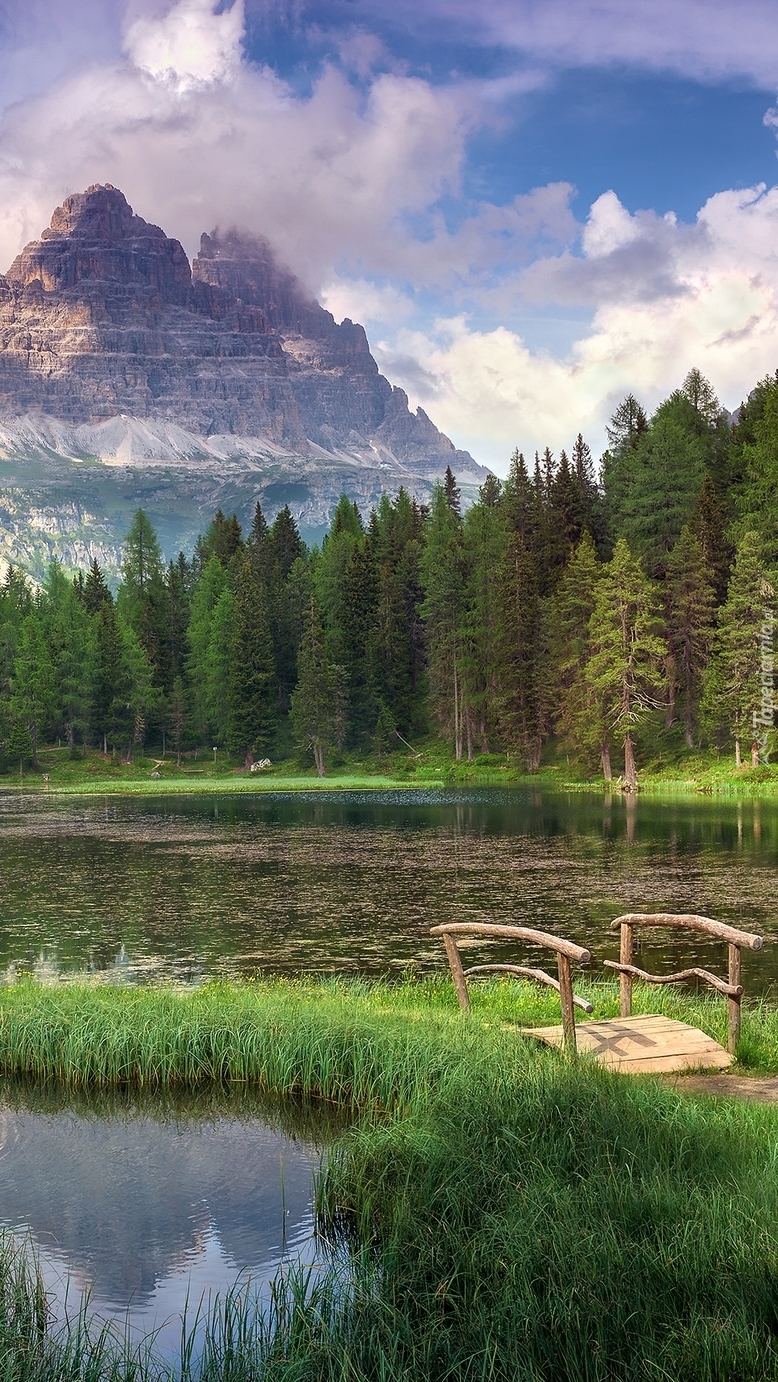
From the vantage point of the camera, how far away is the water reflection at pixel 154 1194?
7637 mm

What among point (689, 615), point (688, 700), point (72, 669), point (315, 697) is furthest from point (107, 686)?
point (689, 615)

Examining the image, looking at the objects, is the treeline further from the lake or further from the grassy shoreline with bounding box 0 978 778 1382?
the grassy shoreline with bounding box 0 978 778 1382

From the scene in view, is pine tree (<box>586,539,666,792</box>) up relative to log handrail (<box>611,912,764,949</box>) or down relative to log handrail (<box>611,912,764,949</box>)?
up

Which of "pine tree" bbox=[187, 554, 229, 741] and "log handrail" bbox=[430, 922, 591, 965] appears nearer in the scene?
"log handrail" bbox=[430, 922, 591, 965]

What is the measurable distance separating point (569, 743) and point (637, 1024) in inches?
2627

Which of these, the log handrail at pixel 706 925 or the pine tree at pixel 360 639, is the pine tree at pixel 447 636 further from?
the log handrail at pixel 706 925

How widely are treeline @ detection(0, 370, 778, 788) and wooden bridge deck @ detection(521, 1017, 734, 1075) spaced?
182 ft

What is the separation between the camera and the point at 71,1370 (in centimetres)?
569

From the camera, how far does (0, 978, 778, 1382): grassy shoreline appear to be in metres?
5.60

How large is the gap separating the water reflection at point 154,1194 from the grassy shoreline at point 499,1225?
1.63ft

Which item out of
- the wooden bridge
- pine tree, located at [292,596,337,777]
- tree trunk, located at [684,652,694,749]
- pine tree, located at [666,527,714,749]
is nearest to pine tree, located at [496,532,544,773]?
pine tree, located at [666,527,714,749]

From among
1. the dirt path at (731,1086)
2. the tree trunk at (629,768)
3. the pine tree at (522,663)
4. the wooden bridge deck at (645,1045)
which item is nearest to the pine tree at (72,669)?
the pine tree at (522,663)

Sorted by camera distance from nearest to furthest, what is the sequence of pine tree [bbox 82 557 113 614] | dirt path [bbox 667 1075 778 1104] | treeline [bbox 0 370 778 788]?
1. dirt path [bbox 667 1075 778 1104]
2. treeline [bbox 0 370 778 788]
3. pine tree [bbox 82 557 113 614]

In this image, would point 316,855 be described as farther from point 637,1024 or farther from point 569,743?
point 569,743
